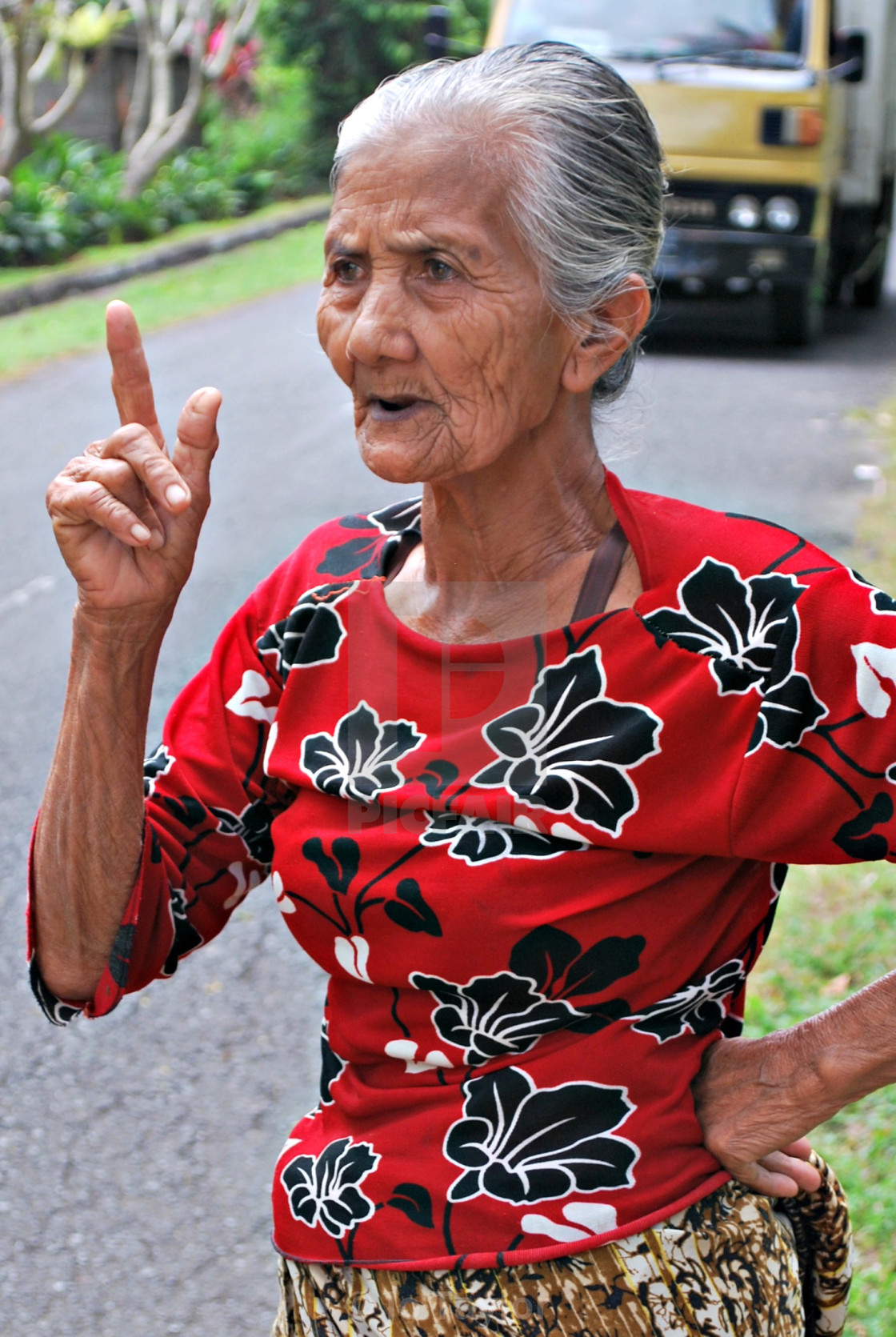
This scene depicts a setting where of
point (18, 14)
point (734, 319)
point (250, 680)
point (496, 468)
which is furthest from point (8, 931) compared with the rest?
point (18, 14)

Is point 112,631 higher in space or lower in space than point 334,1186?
higher

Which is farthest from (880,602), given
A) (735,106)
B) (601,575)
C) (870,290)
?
(870,290)

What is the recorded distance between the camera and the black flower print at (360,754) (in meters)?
1.59

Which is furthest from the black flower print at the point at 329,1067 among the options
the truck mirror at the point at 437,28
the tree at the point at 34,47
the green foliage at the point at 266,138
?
the green foliage at the point at 266,138

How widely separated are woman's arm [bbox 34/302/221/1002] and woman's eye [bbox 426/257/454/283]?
26 centimetres

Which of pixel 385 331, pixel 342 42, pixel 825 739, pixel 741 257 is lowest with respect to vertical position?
pixel 342 42

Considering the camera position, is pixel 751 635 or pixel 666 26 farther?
pixel 666 26

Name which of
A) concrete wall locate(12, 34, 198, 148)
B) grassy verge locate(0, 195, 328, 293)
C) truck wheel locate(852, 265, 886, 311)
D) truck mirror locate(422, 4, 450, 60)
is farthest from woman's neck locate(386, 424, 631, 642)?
concrete wall locate(12, 34, 198, 148)

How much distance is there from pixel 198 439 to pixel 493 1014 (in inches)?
26.2

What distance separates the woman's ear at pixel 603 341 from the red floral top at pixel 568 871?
0.51ft

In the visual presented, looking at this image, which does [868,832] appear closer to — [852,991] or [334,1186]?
[334,1186]

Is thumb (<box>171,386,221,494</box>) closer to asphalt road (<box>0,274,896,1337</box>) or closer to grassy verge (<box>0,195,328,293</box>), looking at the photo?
asphalt road (<box>0,274,896,1337</box>)

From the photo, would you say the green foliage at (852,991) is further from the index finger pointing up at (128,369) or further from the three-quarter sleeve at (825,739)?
the index finger pointing up at (128,369)

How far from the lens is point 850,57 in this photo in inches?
396
